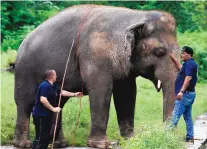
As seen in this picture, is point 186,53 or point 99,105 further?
point 99,105

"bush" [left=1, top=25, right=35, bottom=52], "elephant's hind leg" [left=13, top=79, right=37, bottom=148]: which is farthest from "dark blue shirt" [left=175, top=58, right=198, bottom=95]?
"bush" [left=1, top=25, right=35, bottom=52]

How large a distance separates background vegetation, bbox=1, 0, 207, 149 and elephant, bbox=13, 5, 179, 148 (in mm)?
654

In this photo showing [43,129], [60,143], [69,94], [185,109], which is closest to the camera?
[43,129]

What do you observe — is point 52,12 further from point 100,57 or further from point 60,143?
point 100,57

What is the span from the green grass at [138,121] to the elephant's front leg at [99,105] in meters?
0.33

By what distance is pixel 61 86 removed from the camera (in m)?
11.1

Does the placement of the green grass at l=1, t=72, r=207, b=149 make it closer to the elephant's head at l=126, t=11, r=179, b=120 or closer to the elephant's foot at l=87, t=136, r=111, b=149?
the elephant's foot at l=87, t=136, r=111, b=149

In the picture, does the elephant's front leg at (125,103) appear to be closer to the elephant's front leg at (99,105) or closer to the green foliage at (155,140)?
the elephant's front leg at (99,105)

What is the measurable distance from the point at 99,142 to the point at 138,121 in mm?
3610

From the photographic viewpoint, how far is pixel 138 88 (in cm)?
1969

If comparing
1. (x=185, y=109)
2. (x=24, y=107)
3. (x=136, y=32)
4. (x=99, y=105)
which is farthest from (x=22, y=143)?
(x=185, y=109)

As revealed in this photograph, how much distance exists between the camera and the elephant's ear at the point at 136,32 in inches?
423

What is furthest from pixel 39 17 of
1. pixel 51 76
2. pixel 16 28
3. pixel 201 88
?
pixel 51 76

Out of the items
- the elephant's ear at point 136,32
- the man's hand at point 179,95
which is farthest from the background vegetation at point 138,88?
the elephant's ear at point 136,32
